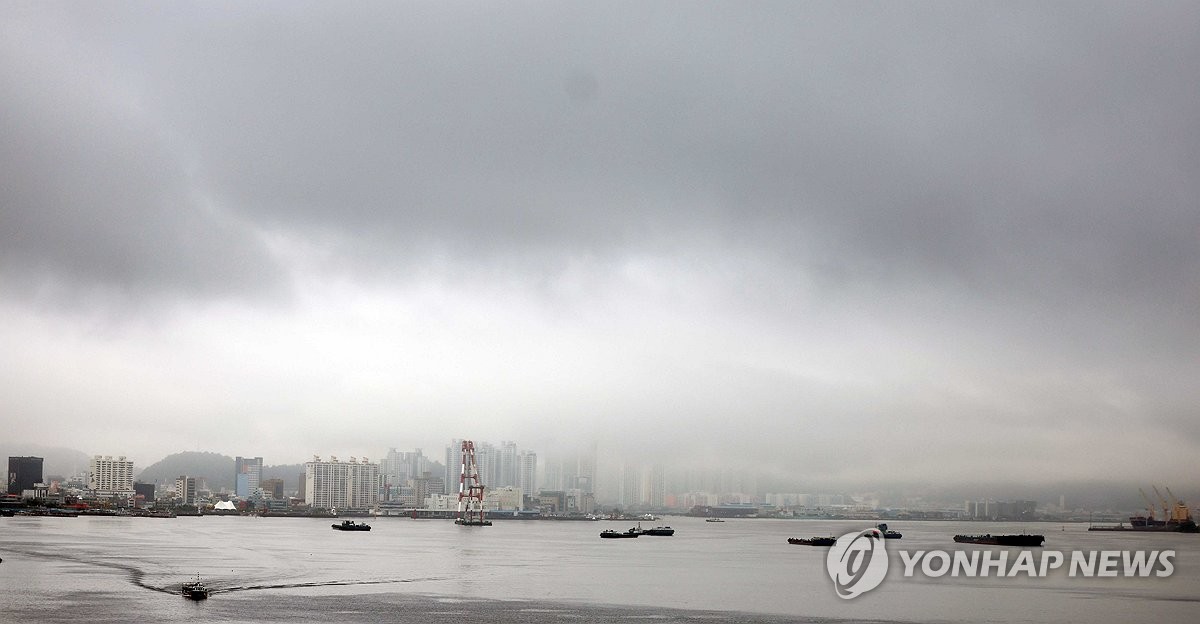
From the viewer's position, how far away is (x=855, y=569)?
7194 centimetres

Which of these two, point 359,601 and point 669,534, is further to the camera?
point 669,534

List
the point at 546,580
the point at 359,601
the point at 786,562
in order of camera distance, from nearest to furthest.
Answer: the point at 359,601 → the point at 546,580 → the point at 786,562

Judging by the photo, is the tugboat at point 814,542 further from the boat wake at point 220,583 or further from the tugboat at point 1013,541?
the boat wake at point 220,583

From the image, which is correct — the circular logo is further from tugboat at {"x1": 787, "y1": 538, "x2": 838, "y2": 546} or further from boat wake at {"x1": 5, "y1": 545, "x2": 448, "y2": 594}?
Answer: boat wake at {"x1": 5, "y1": 545, "x2": 448, "y2": 594}

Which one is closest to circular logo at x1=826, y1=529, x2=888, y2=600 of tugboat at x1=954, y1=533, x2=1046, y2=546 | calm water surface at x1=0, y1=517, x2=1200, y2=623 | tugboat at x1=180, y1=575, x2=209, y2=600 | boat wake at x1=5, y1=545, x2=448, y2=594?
calm water surface at x1=0, y1=517, x2=1200, y2=623

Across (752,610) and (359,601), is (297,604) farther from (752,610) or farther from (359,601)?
(752,610)

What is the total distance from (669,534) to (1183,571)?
91990 mm

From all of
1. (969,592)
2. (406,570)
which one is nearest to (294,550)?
(406,570)

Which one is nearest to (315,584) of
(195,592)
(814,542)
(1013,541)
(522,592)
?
(195,592)

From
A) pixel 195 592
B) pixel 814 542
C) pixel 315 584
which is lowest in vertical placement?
pixel 814 542

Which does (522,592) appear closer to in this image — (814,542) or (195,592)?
(195,592)

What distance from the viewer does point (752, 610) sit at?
45906 mm

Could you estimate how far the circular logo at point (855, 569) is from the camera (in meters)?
58.2

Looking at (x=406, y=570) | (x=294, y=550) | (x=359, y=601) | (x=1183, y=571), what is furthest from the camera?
(x=294, y=550)
